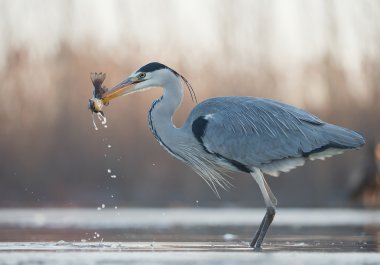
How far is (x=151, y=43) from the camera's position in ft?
87.0

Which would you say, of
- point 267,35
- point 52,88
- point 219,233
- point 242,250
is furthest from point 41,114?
point 242,250

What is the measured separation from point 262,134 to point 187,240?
140cm

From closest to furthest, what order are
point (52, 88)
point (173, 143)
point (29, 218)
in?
point (173, 143) < point (29, 218) < point (52, 88)

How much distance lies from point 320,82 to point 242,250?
17504mm

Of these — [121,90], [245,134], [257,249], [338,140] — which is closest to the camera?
[257,249]

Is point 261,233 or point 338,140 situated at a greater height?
point 338,140

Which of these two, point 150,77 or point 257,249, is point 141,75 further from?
point 257,249

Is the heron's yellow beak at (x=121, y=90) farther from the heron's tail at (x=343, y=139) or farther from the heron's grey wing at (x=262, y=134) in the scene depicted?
the heron's tail at (x=343, y=139)

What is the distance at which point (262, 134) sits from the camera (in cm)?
1295

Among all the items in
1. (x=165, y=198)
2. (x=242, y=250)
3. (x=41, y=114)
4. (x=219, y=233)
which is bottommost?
(x=165, y=198)

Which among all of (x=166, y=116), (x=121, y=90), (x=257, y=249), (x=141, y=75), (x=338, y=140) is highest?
(x=141, y=75)

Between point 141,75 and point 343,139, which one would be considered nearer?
point 343,139

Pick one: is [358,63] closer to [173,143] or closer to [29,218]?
[29,218]

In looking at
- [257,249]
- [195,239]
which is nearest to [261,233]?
[257,249]
